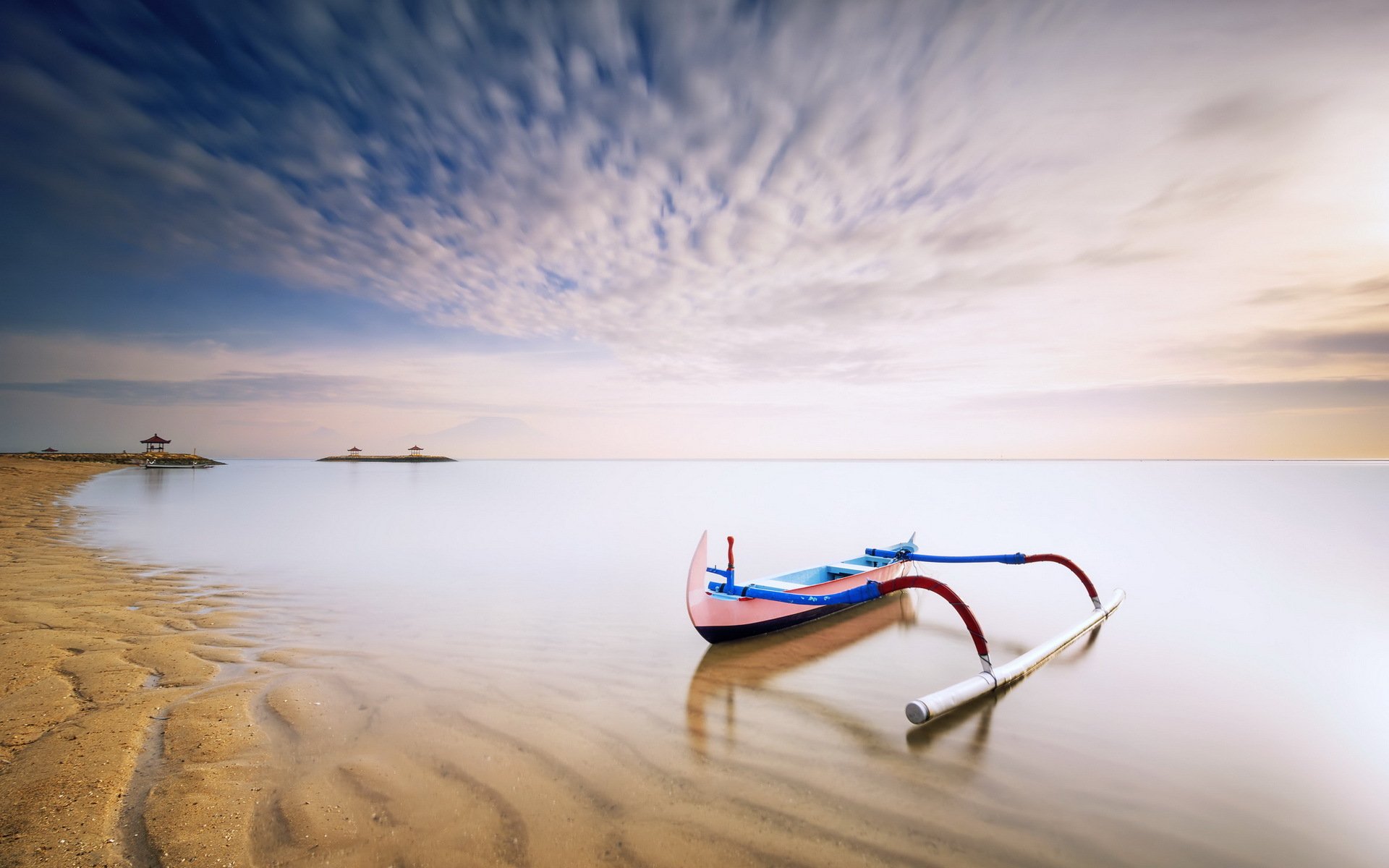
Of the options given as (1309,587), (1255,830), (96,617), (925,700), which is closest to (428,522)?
(96,617)

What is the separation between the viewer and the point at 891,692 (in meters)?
7.09

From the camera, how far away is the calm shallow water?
434 cm

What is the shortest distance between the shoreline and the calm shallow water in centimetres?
120

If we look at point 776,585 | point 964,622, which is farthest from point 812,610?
point 964,622

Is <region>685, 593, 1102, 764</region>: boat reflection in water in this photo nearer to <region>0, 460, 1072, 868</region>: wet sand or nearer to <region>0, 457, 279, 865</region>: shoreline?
<region>0, 460, 1072, 868</region>: wet sand

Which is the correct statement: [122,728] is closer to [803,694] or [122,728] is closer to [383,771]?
[383,771]

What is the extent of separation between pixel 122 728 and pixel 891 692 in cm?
788

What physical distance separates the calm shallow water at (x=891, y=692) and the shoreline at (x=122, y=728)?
1.20 m

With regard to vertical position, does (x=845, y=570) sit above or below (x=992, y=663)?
above

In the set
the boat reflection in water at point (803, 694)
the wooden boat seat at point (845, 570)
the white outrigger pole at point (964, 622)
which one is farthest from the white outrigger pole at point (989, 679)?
the wooden boat seat at point (845, 570)

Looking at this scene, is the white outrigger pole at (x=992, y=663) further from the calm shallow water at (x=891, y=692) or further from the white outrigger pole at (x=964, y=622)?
the calm shallow water at (x=891, y=692)

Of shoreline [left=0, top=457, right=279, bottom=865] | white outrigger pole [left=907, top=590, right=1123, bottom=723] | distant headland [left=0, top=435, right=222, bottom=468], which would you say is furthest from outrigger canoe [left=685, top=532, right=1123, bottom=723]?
distant headland [left=0, top=435, right=222, bottom=468]

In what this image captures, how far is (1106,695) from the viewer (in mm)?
7223

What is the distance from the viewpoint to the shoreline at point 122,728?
11.1ft
